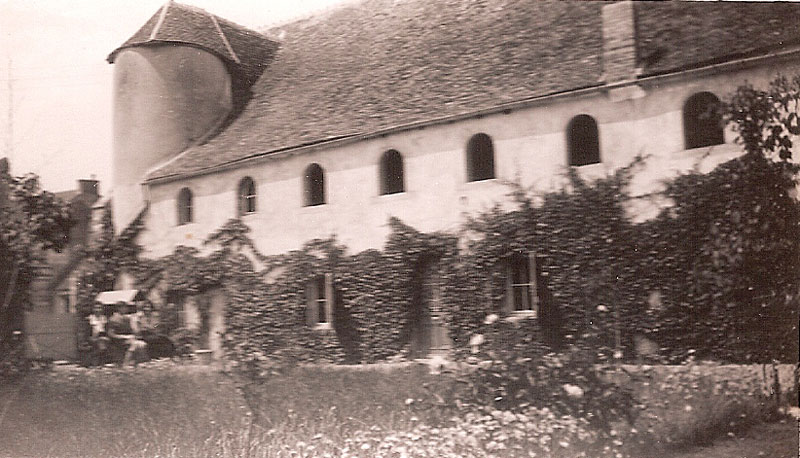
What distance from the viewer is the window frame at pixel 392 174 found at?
455cm

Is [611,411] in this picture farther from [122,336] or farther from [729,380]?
[122,336]

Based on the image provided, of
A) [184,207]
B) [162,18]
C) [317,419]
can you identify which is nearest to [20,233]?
[184,207]

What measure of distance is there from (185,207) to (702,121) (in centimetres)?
374

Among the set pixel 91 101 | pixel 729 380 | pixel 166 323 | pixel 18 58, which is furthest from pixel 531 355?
pixel 18 58

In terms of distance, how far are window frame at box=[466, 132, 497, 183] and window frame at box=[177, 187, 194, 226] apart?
2217mm

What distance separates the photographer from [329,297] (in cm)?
474

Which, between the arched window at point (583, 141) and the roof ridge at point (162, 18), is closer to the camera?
the arched window at point (583, 141)

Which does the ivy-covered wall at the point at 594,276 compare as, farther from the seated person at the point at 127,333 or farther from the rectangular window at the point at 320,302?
the seated person at the point at 127,333

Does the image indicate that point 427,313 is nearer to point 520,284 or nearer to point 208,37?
point 520,284

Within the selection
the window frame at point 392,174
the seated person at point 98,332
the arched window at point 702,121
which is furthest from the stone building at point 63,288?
the arched window at point 702,121

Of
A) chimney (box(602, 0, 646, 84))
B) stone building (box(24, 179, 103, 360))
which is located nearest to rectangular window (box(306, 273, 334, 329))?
stone building (box(24, 179, 103, 360))

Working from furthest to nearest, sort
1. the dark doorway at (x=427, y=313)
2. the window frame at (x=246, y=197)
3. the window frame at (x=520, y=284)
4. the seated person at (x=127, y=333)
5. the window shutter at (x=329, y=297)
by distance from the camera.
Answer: the seated person at (x=127, y=333), the window frame at (x=246, y=197), the window shutter at (x=329, y=297), the dark doorway at (x=427, y=313), the window frame at (x=520, y=284)

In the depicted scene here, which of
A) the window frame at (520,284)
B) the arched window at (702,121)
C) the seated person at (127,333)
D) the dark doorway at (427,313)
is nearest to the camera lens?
the arched window at (702,121)

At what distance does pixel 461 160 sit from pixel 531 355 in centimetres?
137
